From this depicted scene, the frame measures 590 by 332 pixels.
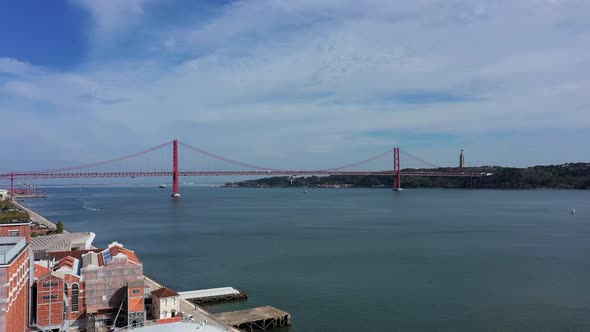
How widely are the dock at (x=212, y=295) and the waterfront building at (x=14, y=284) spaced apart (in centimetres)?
383

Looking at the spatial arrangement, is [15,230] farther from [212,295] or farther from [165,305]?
[212,295]

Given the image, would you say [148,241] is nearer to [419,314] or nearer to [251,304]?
[251,304]

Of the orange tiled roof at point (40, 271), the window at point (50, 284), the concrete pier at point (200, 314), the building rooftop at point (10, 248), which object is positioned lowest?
the concrete pier at point (200, 314)

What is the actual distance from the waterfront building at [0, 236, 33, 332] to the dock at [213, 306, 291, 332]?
383 centimetres

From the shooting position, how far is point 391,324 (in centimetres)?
1052

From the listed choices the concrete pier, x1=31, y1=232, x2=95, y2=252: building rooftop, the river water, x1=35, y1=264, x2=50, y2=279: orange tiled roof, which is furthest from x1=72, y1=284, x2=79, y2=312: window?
x1=31, y1=232, x2=95, y2=252: building rooftop

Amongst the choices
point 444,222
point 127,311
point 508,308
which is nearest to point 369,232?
point 444,222

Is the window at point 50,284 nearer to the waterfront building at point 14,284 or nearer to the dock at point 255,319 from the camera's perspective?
the waterfront building at point 14,284

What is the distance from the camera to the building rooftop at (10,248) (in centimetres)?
791

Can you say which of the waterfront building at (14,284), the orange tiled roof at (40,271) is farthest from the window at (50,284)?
the orange tiled roof at (40,271)

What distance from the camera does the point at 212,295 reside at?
41.2ft

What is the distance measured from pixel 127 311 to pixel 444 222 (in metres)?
24.0

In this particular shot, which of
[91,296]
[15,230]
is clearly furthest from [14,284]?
[15,230]

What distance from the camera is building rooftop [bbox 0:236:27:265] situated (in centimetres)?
791
